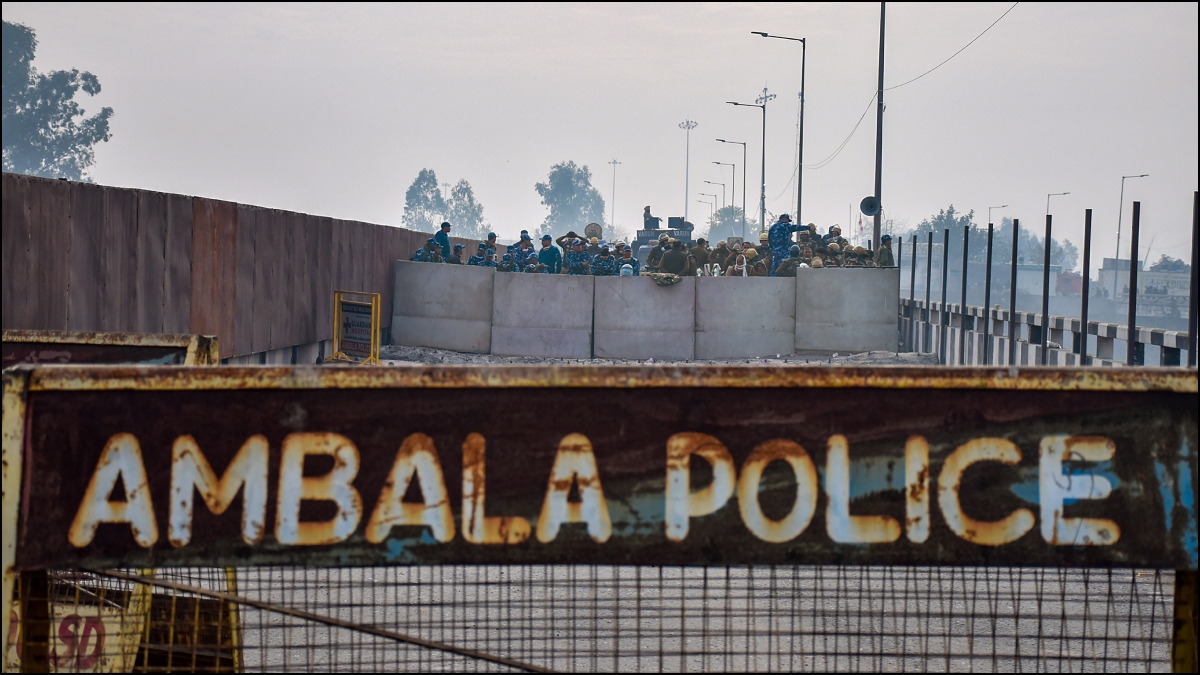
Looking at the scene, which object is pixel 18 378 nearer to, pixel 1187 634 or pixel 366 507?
pixel 366 507

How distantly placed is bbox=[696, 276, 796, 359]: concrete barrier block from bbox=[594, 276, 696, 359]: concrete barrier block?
0.27 meters

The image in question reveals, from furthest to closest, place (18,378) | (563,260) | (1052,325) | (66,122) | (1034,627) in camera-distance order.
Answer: (66,122)
(563,260)
(1052,325)
(1034,627)
(18,378)

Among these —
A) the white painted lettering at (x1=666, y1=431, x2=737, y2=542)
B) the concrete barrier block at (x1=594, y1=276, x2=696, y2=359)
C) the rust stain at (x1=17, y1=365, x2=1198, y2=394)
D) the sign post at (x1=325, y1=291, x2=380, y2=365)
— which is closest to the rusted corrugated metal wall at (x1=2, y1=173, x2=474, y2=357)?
the sign post at (x1=325, y1=291, x2=380, y2=365)

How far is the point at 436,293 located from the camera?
2786 centimetres

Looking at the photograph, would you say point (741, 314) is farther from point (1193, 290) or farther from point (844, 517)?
point (844, 517)

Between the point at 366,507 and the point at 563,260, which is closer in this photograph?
the point at 366,507

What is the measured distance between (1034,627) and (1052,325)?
38.0ft

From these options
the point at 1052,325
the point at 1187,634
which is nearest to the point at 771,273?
the point at 1052,325

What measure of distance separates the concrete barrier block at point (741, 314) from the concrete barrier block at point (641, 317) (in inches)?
10.8

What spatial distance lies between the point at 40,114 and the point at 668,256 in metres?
115

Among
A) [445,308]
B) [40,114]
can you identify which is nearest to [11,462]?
[445,308]

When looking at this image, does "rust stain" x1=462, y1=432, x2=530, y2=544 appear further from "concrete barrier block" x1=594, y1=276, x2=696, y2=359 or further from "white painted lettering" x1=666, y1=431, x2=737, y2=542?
"concrete barrier block" x1=594, y1=276, x2=696, y2=359

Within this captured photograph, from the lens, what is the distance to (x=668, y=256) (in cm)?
2756

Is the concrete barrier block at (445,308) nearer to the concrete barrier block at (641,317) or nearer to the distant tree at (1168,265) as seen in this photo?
the concrete barrier block at (641,317)
